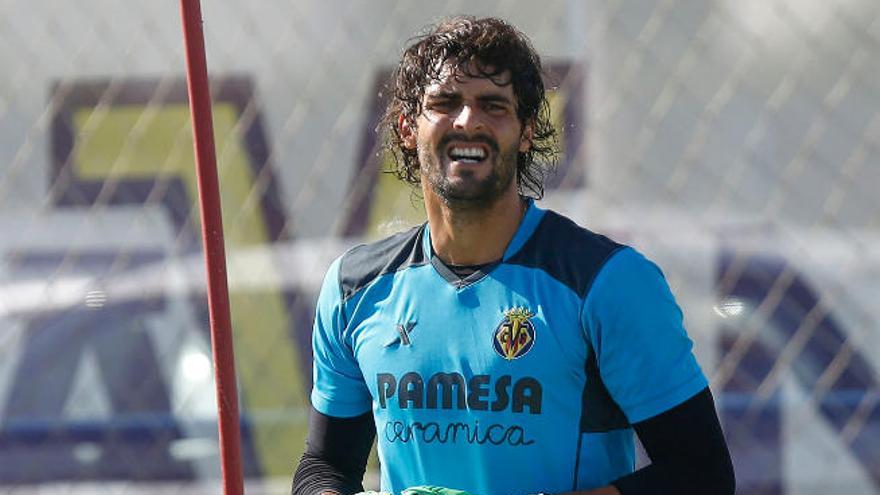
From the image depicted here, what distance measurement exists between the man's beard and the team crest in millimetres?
184

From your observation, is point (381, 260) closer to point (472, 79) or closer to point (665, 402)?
point (472, 79)

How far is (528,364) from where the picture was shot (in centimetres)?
226

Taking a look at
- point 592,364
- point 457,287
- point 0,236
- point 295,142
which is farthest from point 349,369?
point 0,236

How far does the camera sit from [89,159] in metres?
3.78

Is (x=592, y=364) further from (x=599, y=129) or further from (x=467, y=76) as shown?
(x=599, y=129)

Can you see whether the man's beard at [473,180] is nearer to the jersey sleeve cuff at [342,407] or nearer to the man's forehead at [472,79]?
the man's forehead at [472,79]

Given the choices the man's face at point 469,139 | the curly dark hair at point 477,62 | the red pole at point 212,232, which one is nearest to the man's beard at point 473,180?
the man's face at point 469,139

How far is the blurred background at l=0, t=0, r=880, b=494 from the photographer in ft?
11.9

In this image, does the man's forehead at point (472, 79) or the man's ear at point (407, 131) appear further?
the man's ear at point (407, 131)

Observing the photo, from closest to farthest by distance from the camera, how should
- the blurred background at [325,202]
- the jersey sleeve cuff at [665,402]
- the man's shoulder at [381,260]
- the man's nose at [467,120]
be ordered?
the jersey sleeve cuff at [665,402] < the man's nose at [467,120] < the man's shoulder at [381,260] < the blurred background at [325,202]

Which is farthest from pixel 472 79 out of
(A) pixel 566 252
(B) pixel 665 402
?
(B) pixel 665 402

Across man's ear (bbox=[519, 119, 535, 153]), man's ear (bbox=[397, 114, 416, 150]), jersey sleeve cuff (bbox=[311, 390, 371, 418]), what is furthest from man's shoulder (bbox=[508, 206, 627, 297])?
jersey sleeve cuff (bbox=[311, 390, 371, 418])

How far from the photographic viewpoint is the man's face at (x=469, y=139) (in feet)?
7.64

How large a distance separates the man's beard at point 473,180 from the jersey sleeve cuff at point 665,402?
39cm
